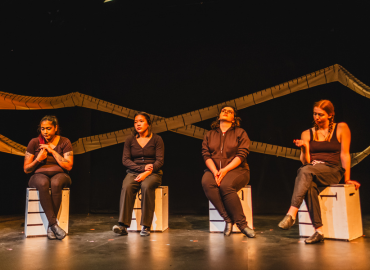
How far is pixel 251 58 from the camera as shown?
3.94 m

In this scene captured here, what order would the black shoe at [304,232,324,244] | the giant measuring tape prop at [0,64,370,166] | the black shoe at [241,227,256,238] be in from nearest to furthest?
the black shoe at [304,232,324,244] < the black shoe at [241,227,256,238] < the giant measuring tape prop at [0,64,370,166]

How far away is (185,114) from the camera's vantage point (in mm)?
3887

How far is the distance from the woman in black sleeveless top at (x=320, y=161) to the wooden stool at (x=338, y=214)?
8 cm

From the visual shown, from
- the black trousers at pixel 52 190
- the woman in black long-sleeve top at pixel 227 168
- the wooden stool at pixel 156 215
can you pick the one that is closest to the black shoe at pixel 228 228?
the woman in black long-sleeve top at pixel 227 168

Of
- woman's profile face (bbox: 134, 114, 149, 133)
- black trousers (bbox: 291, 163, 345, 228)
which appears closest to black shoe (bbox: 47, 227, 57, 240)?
woman's profile face (bbox: 134, 114, 149, 133)

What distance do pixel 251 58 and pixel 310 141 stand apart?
63.4 inches

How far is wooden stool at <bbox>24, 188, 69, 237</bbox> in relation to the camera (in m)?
2.72

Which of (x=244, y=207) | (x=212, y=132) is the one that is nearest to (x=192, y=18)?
(x=212, y=132)

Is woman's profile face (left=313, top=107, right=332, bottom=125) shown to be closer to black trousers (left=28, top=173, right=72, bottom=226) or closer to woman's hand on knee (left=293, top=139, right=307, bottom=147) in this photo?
woman's hand on knee (left=293, top=139, right=307, bottom=147)

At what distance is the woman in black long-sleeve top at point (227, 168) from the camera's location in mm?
2629

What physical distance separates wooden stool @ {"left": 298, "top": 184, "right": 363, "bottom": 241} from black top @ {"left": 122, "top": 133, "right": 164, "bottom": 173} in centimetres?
137

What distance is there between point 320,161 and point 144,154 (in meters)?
1.59

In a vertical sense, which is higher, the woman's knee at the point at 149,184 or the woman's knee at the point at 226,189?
the woman's knee at the point at 149,184

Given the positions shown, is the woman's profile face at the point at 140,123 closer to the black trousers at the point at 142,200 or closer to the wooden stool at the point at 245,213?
the black trousers at the point at 142,200
